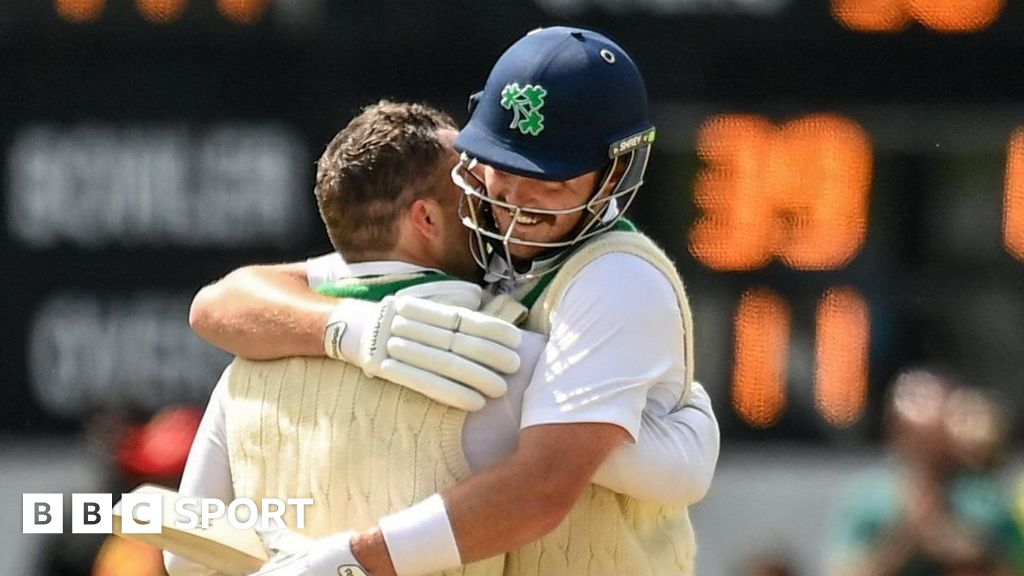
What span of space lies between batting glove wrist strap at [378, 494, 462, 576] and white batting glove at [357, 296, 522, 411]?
108 millimetres

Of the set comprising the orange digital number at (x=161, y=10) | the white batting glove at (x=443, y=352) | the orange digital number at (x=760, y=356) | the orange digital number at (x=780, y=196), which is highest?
the white batting glove at (x=443, y=352)

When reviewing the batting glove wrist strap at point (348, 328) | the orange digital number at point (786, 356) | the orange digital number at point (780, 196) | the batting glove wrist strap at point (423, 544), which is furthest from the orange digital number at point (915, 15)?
the batting glove wrist strap at point (423, 544)

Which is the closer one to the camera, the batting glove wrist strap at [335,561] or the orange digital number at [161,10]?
the batting glove wrist strap at [335,561]

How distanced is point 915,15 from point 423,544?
2.69m

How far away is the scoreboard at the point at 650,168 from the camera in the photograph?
4.20 meters

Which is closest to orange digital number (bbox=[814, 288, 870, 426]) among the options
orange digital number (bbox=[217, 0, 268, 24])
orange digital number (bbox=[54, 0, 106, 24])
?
orange digital number (bbox=[217, 0, 268, 24])

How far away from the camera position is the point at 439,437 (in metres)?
1.89

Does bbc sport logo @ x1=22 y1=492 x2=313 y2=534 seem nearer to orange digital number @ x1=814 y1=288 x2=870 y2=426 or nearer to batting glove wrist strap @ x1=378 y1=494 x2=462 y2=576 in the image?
batting glove wrist strap @ x1=378 y1=494 x2=462 y2=576

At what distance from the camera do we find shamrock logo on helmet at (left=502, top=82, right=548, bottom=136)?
6.35 feet

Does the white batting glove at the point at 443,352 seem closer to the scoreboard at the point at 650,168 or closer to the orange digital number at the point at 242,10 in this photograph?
the scoreboard at the point at 650,168

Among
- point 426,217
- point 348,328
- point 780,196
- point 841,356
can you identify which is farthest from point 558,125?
point 841,356

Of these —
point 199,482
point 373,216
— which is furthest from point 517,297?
point 199,482

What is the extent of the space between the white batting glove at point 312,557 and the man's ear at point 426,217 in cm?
30

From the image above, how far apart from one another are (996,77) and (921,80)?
0.15 m
